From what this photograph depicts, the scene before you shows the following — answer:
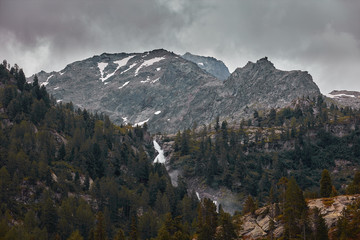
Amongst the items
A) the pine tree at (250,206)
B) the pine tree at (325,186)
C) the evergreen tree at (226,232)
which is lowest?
the evergreen tree at (226,232)

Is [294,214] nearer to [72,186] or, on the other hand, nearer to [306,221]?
[306,221]

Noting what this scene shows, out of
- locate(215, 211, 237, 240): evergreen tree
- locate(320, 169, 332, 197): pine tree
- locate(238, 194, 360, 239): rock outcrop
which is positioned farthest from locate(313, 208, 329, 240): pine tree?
locate(320, 169, 332, 197): pine tree

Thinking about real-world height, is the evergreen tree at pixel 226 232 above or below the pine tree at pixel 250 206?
below

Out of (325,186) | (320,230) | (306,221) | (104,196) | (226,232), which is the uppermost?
(325,186)

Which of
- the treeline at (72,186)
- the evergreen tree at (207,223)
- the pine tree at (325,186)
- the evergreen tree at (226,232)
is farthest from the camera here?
the treeline at (72,186)

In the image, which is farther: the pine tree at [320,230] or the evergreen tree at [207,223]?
the evergreen tree at [207,223]

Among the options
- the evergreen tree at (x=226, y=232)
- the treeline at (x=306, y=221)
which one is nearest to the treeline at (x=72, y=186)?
the evergreen tree at (x=226, y=232)

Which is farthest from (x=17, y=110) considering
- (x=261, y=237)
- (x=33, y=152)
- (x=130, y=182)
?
(x=261, y=237)

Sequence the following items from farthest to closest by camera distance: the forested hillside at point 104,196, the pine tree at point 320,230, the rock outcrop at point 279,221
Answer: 1. the forested hillside at point 104,196
2. the rock outcrop at point 279,221
3. the pine tree at point 320,230

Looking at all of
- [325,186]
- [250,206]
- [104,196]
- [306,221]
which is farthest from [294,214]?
[104,196]

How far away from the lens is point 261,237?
8869 centimetres

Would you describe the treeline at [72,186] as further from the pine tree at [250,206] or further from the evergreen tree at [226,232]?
the pine tree at [250,206]

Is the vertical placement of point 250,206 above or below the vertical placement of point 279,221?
above

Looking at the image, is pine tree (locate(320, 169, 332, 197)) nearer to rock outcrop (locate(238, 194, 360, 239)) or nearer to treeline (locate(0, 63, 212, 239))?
rock outcrop (locate(238, 194, 360, 239))
